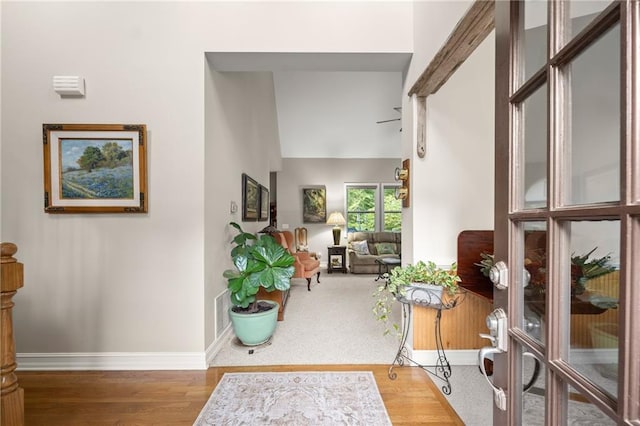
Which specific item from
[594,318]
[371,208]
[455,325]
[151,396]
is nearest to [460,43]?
[594,318]

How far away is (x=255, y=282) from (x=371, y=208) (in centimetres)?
490

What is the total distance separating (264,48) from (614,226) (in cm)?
248

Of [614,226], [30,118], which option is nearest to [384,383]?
[614,226]

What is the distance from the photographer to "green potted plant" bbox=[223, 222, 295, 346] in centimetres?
238

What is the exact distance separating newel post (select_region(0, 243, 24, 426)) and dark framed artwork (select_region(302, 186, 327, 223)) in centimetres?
574

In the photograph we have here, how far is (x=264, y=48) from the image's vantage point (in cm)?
229

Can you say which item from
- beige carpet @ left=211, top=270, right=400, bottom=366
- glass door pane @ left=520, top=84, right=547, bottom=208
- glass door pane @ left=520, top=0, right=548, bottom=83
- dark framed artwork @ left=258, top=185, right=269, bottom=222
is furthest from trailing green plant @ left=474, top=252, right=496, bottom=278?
dark framed artwork @ left=258, top=185, right=269, bottom=222

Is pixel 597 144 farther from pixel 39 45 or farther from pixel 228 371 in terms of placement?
pixel 39 45

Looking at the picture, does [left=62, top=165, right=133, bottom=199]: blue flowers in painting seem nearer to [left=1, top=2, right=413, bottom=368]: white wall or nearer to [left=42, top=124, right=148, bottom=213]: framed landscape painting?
[left=42, top=124, right=148, bottom=213]: framed landscape painting

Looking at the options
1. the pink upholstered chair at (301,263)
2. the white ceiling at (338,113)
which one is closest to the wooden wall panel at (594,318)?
the pink upholstered chair at (301,263)

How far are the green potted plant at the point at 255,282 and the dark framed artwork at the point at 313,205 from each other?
4.09 m

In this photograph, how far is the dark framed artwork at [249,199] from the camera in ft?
11.3

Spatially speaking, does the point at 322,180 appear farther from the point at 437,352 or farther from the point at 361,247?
the point at 437,352

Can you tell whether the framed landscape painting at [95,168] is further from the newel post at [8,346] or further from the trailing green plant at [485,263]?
the trailing green plant at [485,263]
